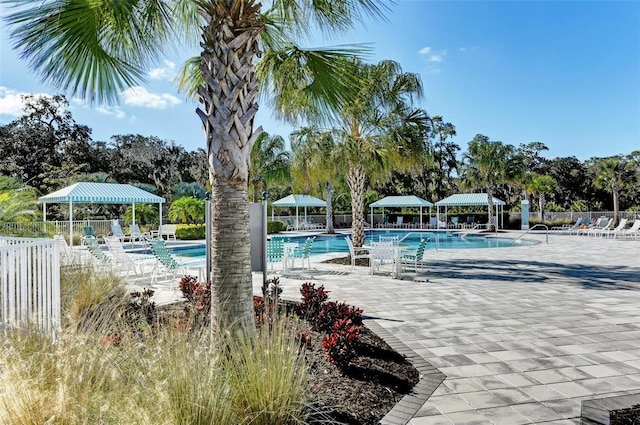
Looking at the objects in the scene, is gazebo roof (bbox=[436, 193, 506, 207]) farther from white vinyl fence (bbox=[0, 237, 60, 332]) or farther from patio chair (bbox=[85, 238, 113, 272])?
white vinyl fence (bbox=[0, 237, 60, 332])

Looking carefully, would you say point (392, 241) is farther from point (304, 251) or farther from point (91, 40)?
point (91, 40)

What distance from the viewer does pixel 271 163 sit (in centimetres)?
2606

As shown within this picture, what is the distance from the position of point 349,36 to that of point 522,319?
14.8 ft

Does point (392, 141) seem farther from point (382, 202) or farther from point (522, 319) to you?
point (382, 202)

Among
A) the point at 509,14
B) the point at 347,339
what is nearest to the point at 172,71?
the point at 347,339

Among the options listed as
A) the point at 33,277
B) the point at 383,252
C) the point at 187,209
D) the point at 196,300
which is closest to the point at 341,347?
the point at 196,300

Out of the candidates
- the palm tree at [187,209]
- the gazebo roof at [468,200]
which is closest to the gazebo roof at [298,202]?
the palm tree at [187,209]

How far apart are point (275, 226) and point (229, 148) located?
26.3m

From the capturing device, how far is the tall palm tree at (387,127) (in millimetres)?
12859

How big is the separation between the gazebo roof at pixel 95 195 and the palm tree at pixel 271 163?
593 cm

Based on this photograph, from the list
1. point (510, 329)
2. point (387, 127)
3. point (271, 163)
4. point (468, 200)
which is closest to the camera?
point (510, 329)

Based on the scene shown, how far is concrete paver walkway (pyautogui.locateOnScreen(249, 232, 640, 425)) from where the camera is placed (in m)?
3.43

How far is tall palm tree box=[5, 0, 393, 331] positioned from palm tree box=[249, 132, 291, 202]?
20.5 m

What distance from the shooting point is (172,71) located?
6703 mm
